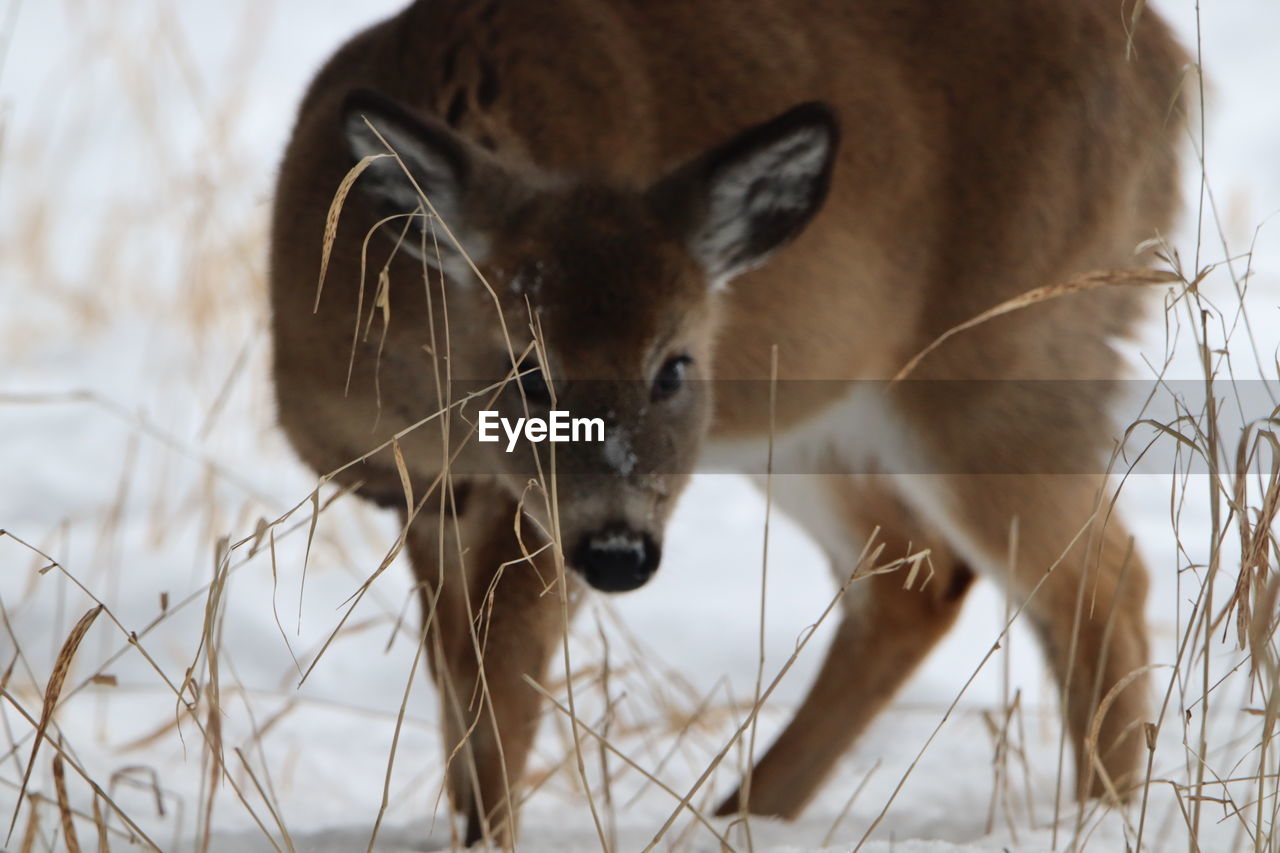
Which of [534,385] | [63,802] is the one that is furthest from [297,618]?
[63,802]

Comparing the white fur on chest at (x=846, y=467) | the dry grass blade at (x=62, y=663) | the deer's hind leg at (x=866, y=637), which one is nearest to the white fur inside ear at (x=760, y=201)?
the white fur on chest at (x=846, y=467)

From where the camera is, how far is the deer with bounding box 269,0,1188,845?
3377 mm

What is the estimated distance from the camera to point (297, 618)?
5434 millimetres

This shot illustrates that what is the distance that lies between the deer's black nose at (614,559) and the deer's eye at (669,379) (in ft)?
1.42

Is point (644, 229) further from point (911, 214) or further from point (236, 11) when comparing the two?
point (236, 11)

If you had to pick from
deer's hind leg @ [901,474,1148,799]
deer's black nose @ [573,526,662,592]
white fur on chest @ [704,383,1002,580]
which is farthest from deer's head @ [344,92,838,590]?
deer's hind leg @ [901,474,1148,799]

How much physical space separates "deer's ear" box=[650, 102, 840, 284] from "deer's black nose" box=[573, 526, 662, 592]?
793 mm

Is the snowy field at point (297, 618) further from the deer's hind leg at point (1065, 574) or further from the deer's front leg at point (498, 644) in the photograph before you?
the deer's hind leg at point (1065, 574)

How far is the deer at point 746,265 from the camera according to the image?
3.38 metres

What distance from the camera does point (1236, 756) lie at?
4.05m

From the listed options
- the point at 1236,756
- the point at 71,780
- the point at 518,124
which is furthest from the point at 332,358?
the point at 1236,756

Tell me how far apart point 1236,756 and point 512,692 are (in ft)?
6.09

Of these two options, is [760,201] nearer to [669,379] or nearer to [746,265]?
[746,265]

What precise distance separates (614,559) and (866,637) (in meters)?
1.96
